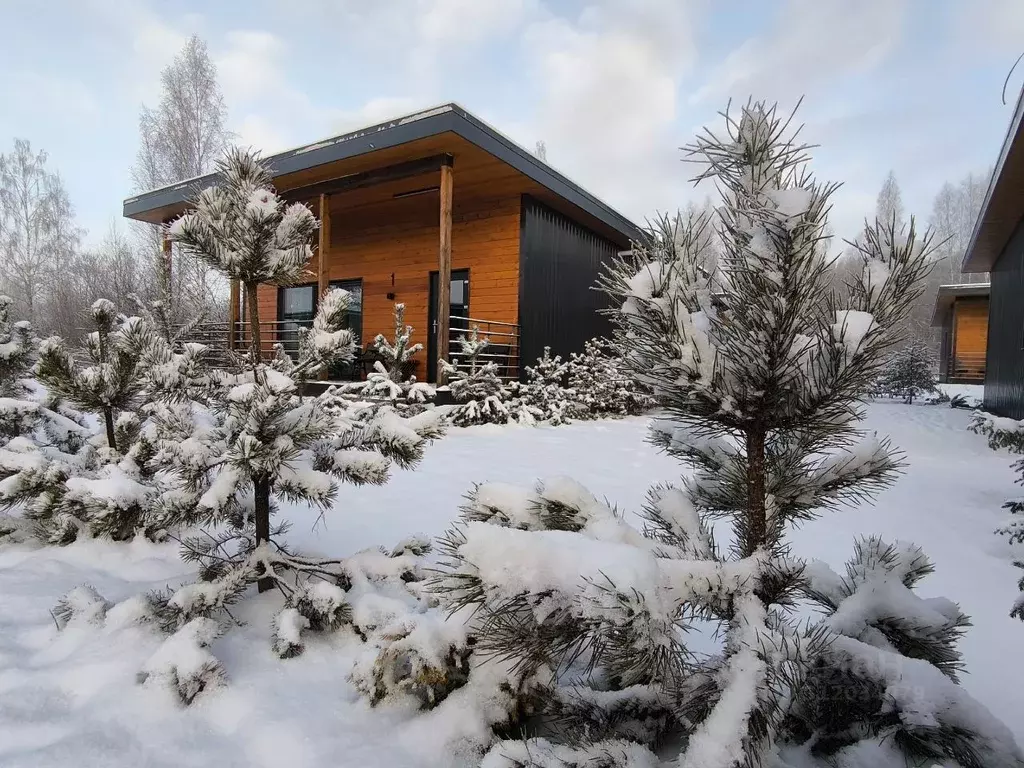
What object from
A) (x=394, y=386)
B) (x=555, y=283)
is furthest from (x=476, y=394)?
(x=555, y=283)

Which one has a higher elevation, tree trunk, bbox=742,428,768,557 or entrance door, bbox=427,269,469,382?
entrance door, bbox=427,269,469,382

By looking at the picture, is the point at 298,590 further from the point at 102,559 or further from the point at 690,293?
the point at 690,293

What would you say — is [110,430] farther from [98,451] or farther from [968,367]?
[968,367]

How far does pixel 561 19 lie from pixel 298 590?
13349 mm

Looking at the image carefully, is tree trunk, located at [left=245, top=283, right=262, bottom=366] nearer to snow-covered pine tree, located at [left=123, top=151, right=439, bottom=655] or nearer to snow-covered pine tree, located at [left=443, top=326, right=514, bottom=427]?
snow-covered pine tree, located at [left=123, top=151, right=439, bottom=655]

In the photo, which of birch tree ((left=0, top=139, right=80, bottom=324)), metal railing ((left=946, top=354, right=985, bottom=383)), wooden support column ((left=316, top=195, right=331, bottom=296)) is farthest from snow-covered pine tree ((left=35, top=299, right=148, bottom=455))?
birch tree ((left=0, top=139, right=80, bottom=324))

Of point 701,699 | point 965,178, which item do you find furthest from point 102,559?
point 965,178

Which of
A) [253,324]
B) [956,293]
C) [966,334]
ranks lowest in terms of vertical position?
[253,324]

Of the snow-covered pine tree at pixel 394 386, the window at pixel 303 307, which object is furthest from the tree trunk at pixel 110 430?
the window at pixel 303 307

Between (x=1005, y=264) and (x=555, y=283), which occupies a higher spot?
(x=1005, y=264)

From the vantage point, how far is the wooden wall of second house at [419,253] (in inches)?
370

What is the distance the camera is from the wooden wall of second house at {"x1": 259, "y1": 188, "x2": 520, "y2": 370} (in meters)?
9.39

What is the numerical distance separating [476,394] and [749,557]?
6785 mm

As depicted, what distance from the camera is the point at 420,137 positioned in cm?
668
